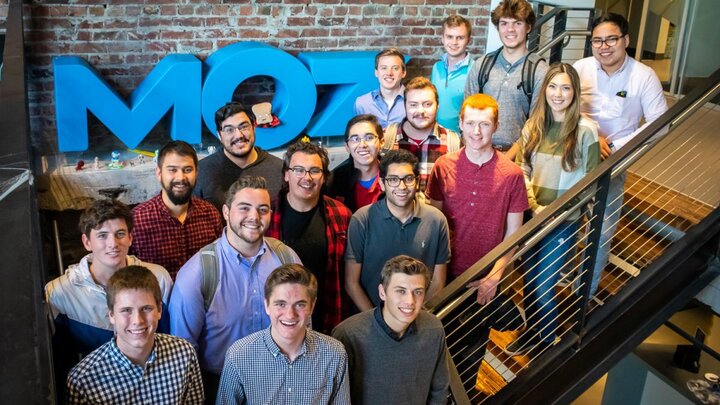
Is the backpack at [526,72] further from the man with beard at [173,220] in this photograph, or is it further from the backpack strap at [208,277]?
the backpack strap at [208,277]


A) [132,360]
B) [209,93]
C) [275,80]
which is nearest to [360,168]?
[132,360]

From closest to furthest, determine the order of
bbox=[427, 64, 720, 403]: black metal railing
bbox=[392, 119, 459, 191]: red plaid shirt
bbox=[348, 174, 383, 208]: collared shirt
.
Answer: bbox=[427, 64, 720, 403]: black metal railing → bbox=[348, 174, 383, 208]: collared shirt → bbox=[392, 119, 459, 191]: red plaid shirt

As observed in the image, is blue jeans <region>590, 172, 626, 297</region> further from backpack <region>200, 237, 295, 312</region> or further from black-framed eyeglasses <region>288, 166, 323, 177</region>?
backpack <region>200, 237, 295, 312</region>

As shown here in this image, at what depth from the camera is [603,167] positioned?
9.40ft

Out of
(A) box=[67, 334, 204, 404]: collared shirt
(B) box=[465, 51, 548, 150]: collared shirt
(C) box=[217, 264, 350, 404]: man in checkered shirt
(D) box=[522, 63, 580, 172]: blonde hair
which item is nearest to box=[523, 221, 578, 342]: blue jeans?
(D) box=[522, 63, 580, 172]: blonde hair

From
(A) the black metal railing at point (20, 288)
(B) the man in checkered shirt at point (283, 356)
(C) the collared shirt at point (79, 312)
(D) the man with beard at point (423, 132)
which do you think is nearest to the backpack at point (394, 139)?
(D) the man with beard at point (423, 132)

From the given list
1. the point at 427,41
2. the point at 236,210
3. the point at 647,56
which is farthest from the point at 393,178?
the point at 647,56

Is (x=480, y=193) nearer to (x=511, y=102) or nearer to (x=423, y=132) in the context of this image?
(x=423, y=132)

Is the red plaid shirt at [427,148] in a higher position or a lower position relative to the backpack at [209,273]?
higher

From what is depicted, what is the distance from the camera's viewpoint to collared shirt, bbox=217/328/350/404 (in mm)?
2518

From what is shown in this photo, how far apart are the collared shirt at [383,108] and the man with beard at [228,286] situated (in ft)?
4.93

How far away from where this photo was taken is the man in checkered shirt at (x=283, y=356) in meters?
2.50

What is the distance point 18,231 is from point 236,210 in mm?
1277

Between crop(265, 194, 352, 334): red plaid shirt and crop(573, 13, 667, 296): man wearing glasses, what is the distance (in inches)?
49.2
